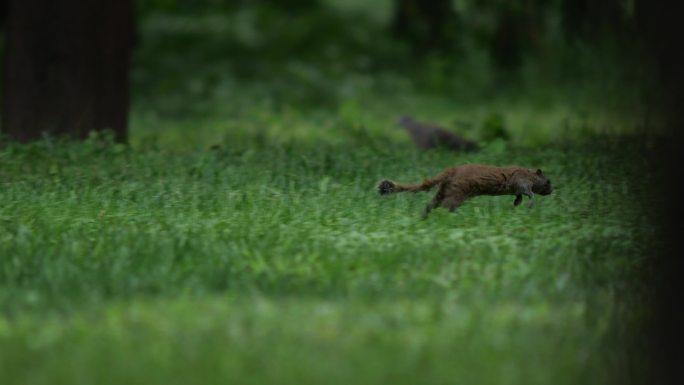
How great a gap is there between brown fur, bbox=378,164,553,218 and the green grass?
12 centimetres

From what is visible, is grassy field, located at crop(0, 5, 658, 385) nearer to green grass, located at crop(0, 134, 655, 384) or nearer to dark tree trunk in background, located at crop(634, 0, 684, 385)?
green grass, located at crop(0, 134, 655, 384)

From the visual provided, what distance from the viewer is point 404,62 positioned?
21.9 metres

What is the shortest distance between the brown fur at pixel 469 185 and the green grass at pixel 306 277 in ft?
0.38

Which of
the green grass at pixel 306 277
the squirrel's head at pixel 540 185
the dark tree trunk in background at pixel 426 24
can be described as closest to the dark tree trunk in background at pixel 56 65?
the green grass at pixel 306 277

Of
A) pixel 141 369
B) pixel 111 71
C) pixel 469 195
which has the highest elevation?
pixel 111 71

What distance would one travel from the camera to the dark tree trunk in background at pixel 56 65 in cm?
1276

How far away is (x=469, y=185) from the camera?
28.2 ft

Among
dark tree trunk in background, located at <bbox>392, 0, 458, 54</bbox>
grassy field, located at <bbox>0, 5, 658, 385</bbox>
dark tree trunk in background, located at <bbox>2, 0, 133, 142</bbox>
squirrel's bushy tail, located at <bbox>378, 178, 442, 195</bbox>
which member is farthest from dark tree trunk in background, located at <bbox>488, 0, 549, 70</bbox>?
squirrel's bushy tail, located at <bbox>378, 178, 442, 195</bbox>

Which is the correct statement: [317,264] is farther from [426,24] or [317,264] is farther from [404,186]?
[426,24]

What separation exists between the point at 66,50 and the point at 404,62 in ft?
31.6

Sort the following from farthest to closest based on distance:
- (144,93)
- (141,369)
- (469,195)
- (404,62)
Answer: (404,62), (144,93), (469,195), (141,369)

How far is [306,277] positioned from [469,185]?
5.81 feet

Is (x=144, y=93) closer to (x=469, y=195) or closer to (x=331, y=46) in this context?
(x=331, y=46)

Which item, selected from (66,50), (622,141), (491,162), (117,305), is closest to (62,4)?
(66,50)
